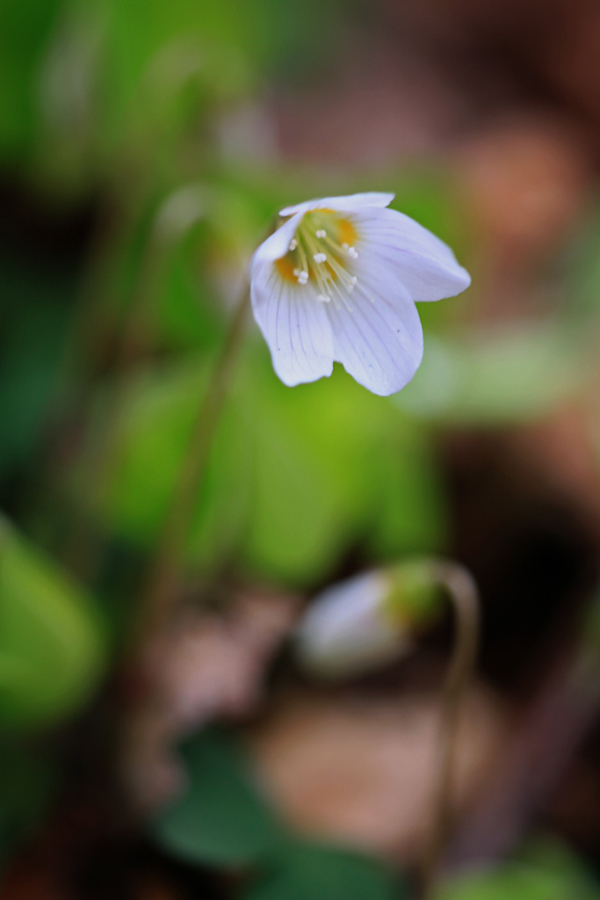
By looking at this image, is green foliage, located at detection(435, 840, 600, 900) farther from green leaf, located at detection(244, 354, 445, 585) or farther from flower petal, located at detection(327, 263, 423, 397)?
flower petal, located at detection(327, 263, 423, 397)

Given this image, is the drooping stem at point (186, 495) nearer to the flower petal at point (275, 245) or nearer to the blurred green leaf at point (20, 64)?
the flower petal at point (275, 245)

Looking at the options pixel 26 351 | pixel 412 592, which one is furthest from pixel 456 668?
pixel 26 351

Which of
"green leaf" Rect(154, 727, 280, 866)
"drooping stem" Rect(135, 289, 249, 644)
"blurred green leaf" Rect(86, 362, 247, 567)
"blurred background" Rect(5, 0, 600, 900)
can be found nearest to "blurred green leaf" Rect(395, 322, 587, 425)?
"blurred background" Rect(5, 0, 600, 900)

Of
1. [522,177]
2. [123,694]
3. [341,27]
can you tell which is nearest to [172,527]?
[123,694]

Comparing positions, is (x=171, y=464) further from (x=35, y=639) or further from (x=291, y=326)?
(x=291, y=326)

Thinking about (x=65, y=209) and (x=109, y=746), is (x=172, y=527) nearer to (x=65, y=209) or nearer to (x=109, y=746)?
(x=109, y=746)

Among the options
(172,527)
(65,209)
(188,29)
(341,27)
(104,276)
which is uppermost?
(341,27)

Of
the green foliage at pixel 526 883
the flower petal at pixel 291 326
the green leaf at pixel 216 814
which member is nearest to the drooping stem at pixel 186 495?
the flower petal at pixel 291 326
